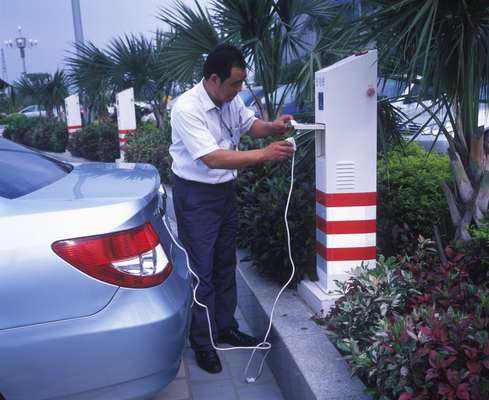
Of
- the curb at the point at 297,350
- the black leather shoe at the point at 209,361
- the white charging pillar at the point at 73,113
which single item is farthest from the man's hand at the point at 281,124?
the white charging pillar at the point at 73,113

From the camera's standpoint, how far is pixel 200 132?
3.01 m

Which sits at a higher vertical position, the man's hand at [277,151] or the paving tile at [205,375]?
the man's hand at [277,151]

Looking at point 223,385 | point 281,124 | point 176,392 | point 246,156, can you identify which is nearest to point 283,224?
point 281,124

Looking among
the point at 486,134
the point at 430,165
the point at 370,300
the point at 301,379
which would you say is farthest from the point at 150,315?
the point at 430,165

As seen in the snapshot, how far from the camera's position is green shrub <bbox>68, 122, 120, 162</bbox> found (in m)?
12.6

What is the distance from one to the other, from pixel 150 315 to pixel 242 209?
213cm

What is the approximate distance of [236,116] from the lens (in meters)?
3.43

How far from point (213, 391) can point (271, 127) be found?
5.03 ft

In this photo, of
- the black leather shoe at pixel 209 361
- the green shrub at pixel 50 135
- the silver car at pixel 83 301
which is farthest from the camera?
the green shrub at pixel 50 135

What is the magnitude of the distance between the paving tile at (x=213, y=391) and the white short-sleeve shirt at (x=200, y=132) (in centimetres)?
112

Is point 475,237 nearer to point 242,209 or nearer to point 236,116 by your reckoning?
point 236,116

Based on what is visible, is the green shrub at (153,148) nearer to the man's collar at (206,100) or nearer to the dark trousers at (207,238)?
the dark trousers at (207,238)

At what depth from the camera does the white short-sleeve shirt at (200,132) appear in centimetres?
300

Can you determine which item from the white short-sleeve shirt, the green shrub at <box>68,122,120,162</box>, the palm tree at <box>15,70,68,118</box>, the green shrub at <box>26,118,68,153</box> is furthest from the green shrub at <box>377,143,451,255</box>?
the palm tree at <box>15,70,68,118</box>
